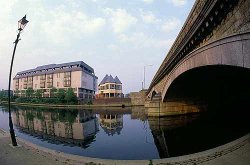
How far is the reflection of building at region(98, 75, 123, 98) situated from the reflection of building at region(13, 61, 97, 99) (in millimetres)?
9613

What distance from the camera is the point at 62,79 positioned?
361 ft

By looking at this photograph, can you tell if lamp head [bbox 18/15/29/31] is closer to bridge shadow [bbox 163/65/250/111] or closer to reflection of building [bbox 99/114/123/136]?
reflection of building [bbox 99/114/123/136]

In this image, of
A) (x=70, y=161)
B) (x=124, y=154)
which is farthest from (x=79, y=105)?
(x=70, y=161)

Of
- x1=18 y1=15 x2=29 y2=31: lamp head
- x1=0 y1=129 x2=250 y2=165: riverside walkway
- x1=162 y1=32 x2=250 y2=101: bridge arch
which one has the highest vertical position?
x1=18 y1=15 x2=29 y2=31: lamp head

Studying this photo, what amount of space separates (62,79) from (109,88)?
2350 centimetres

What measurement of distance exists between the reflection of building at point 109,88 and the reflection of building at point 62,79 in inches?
378

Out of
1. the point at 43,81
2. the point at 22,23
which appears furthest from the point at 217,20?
the point at 43,81

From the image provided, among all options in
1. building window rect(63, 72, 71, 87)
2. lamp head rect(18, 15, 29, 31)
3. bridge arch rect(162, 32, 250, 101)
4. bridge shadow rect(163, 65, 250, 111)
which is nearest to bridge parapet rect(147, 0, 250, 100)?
bridge arch rect(162, 32, 250, 101)

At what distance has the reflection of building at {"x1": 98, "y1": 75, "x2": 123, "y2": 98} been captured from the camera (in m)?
103

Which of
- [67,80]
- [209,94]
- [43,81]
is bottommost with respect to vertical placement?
[209,94]

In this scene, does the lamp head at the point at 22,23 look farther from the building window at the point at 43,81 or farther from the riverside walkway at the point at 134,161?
the building window at the point at 43,81

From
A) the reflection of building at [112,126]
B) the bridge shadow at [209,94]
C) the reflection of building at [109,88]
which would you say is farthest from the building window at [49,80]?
the bridge shadow at [209,94]

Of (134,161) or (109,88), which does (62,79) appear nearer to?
(109,88)

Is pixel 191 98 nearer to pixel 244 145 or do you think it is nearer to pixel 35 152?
pixel 244 145
